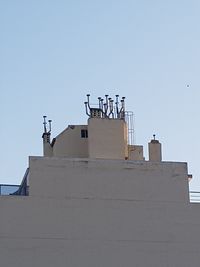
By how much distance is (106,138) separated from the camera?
134 ft

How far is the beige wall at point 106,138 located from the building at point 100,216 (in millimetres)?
973

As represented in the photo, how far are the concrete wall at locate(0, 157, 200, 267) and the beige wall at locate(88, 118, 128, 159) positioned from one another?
257 cm

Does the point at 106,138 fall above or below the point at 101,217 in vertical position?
above

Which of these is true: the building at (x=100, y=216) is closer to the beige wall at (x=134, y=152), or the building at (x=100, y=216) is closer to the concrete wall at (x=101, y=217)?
the concrete wall at (x=101, y=217)

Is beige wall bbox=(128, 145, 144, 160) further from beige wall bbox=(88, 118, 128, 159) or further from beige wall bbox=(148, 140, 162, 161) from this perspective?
beige wall bbox=(88, 118, 128, 159)

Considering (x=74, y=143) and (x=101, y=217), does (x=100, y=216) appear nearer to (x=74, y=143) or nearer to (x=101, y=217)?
(x=101, y=217)

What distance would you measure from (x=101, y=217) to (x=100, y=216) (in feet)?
0.19

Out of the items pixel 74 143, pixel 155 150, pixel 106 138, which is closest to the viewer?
pixel 106 138

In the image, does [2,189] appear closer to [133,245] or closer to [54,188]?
[54,188]

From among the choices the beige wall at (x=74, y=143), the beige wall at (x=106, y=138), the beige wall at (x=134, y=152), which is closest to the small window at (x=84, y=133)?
the beige wall at (x=74, y=143)

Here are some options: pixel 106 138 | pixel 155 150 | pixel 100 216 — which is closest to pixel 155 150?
pixel 155 150

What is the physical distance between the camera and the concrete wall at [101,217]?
118 ft

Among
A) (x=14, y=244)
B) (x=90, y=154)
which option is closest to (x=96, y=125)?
(x=90, y=154)

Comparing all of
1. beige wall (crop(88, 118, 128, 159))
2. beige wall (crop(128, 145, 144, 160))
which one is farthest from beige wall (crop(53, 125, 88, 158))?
beige wall (crop(128, 145, 144, 160))
